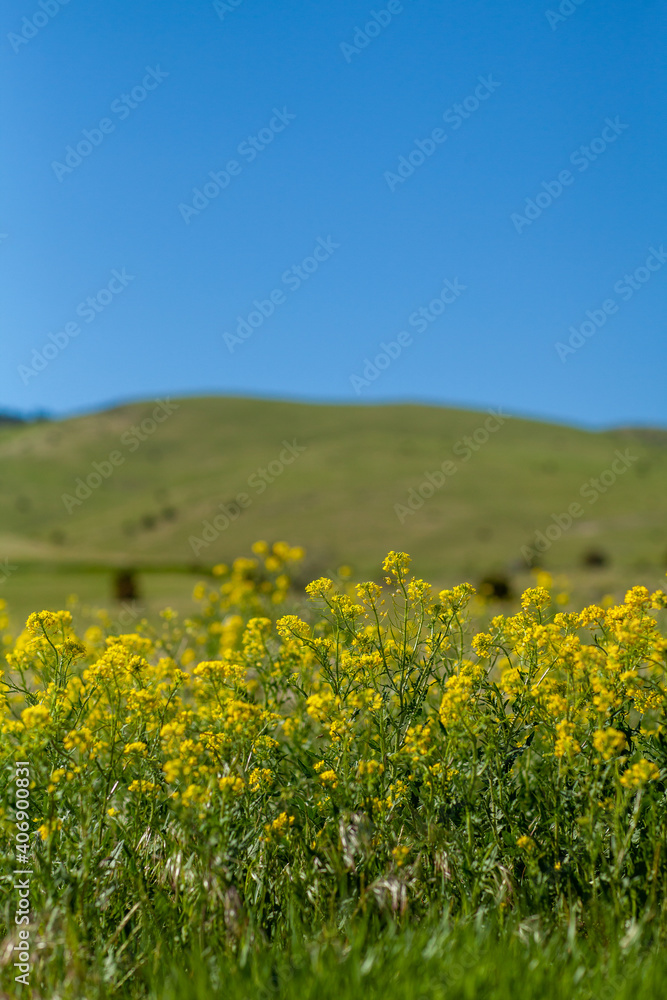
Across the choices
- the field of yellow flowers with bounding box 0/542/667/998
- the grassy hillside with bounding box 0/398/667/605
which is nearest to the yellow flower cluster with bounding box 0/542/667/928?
the field of yellow flowers with bounding box 0/542/667/998

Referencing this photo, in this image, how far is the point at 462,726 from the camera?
12.8 feet

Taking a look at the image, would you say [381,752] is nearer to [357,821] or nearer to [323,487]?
[357,821]

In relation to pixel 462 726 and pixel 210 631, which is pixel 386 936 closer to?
pixel 462 726

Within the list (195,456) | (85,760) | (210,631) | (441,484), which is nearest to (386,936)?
(85,760)

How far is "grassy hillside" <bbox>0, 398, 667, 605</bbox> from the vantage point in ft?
306

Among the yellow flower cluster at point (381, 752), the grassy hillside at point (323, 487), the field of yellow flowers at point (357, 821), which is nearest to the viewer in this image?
the field of yellow flowers at point (357, 821)

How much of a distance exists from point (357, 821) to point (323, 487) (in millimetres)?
114260

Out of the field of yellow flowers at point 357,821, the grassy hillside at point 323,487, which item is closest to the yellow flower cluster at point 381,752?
the field of yellow flowers at point 357,821

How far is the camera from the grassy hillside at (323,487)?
93375mm

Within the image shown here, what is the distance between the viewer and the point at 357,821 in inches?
149

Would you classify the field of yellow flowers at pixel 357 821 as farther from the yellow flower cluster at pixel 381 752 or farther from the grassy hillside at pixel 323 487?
the grassy hillside at pixel 323 487

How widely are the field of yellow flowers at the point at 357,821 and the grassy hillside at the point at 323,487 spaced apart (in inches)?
2354

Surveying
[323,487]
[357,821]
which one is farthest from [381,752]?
[323,487]

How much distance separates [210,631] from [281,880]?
4792 mm
